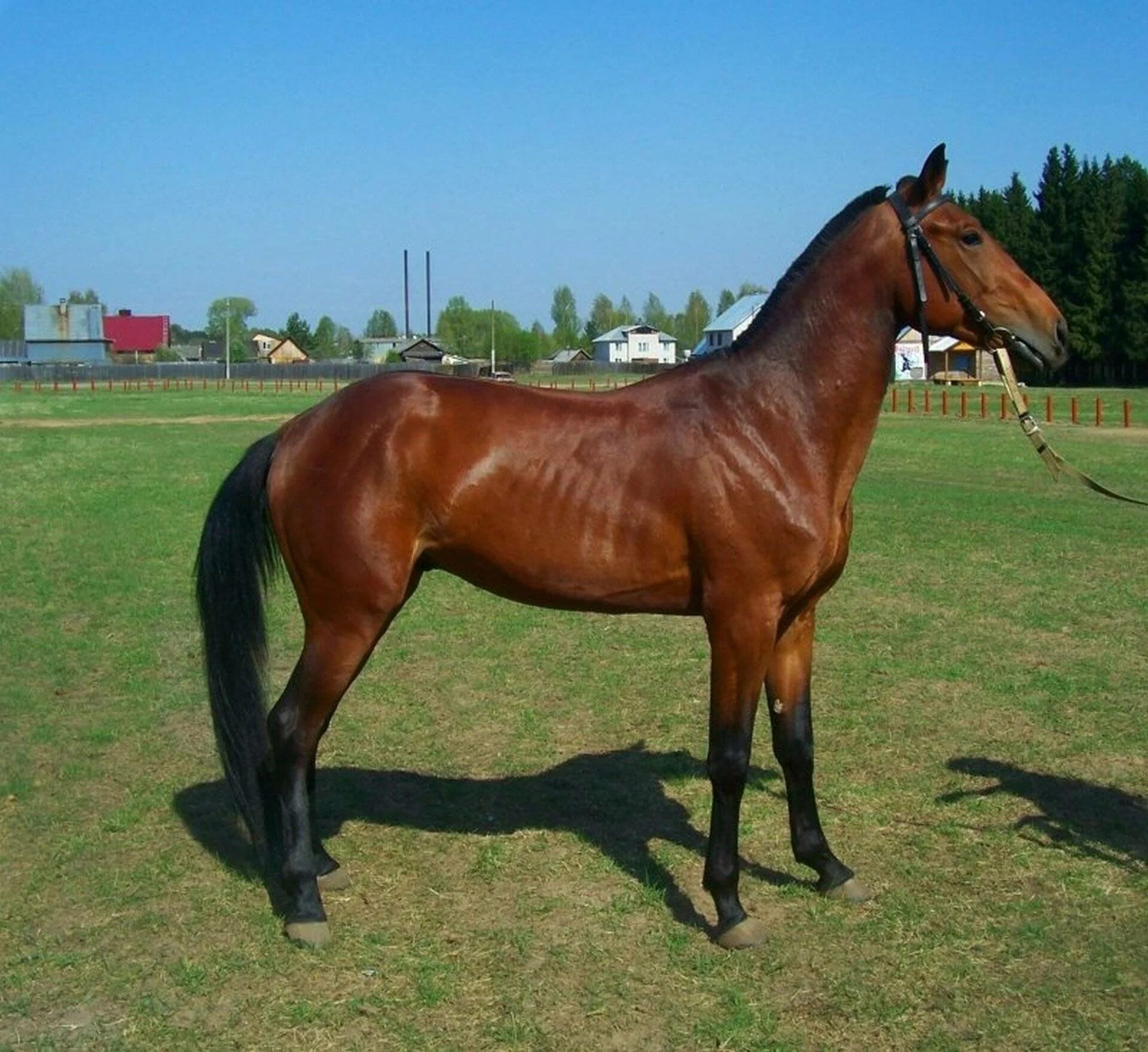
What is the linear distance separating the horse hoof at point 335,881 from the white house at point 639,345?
407 feet

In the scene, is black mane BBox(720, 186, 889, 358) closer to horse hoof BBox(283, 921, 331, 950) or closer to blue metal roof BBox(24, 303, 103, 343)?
horse hoof BBox(283, 921, 331, 950)

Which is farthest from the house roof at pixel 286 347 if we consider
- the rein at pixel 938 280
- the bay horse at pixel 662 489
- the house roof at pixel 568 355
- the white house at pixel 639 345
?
the rein at pixel 938 280

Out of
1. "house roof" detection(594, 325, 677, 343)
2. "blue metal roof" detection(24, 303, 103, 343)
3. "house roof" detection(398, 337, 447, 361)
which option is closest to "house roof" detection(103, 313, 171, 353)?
"blue metal roof" detection(24, 303, 103, 343)

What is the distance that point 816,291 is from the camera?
15.3 feet

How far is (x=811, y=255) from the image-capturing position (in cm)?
469

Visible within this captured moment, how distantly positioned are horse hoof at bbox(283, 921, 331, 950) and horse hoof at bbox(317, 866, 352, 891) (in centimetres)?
39

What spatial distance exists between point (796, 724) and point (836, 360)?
1.52 metres

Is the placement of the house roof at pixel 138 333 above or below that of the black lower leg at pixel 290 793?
above

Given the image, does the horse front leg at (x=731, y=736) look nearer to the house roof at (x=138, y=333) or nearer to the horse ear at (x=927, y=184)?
the horse ear at (x=927, y=184)

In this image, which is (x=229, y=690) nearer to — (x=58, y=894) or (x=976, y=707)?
(x=58, y=894)

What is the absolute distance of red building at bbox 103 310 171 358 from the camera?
414ft

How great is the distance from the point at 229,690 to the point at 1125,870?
12.4 ft

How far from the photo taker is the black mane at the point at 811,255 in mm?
4648

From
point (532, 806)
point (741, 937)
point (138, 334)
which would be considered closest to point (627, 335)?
point (138, 334)
